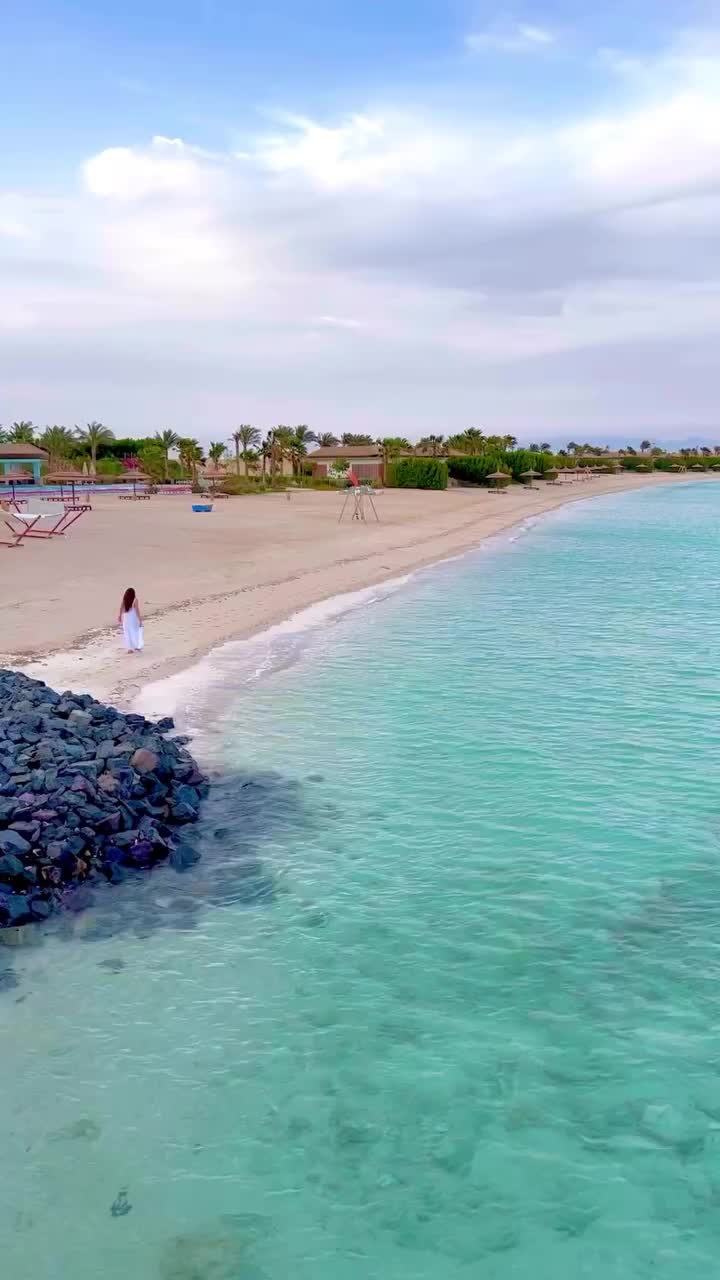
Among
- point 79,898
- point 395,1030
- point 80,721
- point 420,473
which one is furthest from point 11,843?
point 420,473

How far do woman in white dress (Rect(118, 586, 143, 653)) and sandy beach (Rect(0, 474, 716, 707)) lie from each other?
246 millimetres

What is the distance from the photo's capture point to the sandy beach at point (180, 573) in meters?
17.5

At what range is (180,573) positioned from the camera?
28.4 m

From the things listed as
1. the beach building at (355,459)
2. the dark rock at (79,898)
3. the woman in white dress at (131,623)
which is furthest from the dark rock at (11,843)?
the beach building at (355,459)

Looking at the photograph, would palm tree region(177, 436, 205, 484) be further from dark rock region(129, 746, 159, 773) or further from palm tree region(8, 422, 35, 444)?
dark rock region(129, 746, 159, 773)

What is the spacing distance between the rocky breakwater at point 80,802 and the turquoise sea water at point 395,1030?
1.39 ft

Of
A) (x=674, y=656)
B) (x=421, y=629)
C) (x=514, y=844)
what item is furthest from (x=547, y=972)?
(x=421, y=629)

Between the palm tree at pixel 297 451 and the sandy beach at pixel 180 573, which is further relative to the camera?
the palm tree at pixel 297 451

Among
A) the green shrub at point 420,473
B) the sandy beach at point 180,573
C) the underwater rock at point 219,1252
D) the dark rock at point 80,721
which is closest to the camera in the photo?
the underwater rock at point 219,1252

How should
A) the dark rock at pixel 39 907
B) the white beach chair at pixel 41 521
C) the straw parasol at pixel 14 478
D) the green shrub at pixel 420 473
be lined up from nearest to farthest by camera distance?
1. the dark rock at pixel 39 907
2. the white beach chair at pixel 41 521
3. the straw parasol at pixel 14 478
4. the green shrub at pixel 420 473

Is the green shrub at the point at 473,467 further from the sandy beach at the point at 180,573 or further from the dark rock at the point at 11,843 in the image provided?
the dark rock at the point at 11,843

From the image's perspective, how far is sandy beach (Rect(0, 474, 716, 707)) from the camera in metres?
17.5

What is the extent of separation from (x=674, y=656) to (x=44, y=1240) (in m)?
16.8

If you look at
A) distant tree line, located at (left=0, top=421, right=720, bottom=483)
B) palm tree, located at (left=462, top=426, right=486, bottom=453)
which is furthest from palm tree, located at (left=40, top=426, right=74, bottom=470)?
palm tree, located at (left=462, top=426, right=486, bottom=453)
